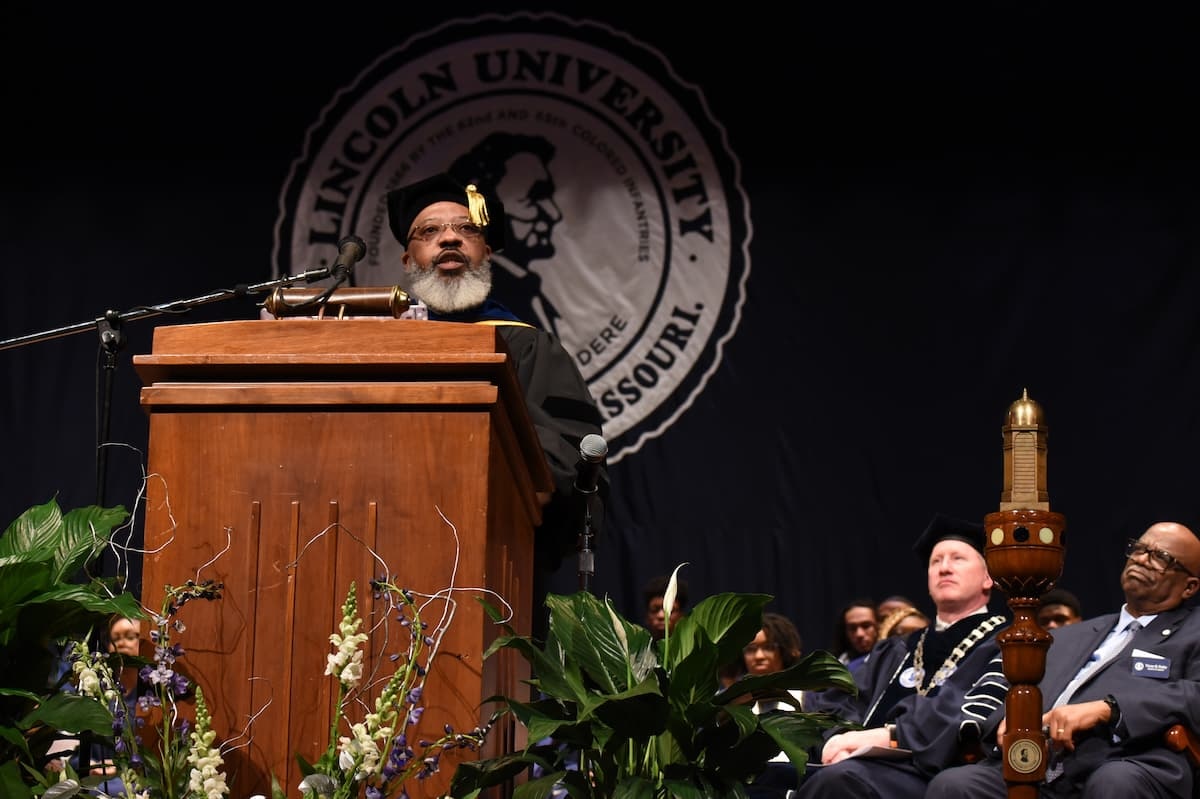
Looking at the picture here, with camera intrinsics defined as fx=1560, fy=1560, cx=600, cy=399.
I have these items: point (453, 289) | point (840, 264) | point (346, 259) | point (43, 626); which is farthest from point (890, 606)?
point (43, 626)

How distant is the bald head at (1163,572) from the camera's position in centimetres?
461

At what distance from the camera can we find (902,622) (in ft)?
19.9

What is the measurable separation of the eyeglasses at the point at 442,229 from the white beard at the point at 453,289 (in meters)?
0.08

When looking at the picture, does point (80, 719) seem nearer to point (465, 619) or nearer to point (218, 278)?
point (465, 619)

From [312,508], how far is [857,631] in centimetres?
434

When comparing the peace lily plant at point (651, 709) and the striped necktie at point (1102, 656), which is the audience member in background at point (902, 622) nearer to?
the striped necktie at point (1102, 656)

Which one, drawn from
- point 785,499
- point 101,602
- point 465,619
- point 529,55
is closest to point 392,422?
point 465,619

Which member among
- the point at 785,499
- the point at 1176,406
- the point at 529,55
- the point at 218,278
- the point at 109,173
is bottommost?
the point at 785,499

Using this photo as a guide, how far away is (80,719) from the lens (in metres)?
2.29

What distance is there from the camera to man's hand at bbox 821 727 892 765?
4.65m

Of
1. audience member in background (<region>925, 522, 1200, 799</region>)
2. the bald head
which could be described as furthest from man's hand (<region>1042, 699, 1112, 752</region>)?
the bald head

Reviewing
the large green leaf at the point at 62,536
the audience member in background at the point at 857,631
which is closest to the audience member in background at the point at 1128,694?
the audience member in background at the point at 857,631

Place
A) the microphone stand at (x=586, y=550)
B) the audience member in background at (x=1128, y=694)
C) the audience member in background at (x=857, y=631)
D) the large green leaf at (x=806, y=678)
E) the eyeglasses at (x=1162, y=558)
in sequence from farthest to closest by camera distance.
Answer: the audience member in background at (x=857, y=631), the eyeglasses at (x=1162, y=558), the audience member in background at (x=1128, y=694), the microphone stand at (x=586, y=550), the large green leaf at (x=806, y=678)

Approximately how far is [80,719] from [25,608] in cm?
21
